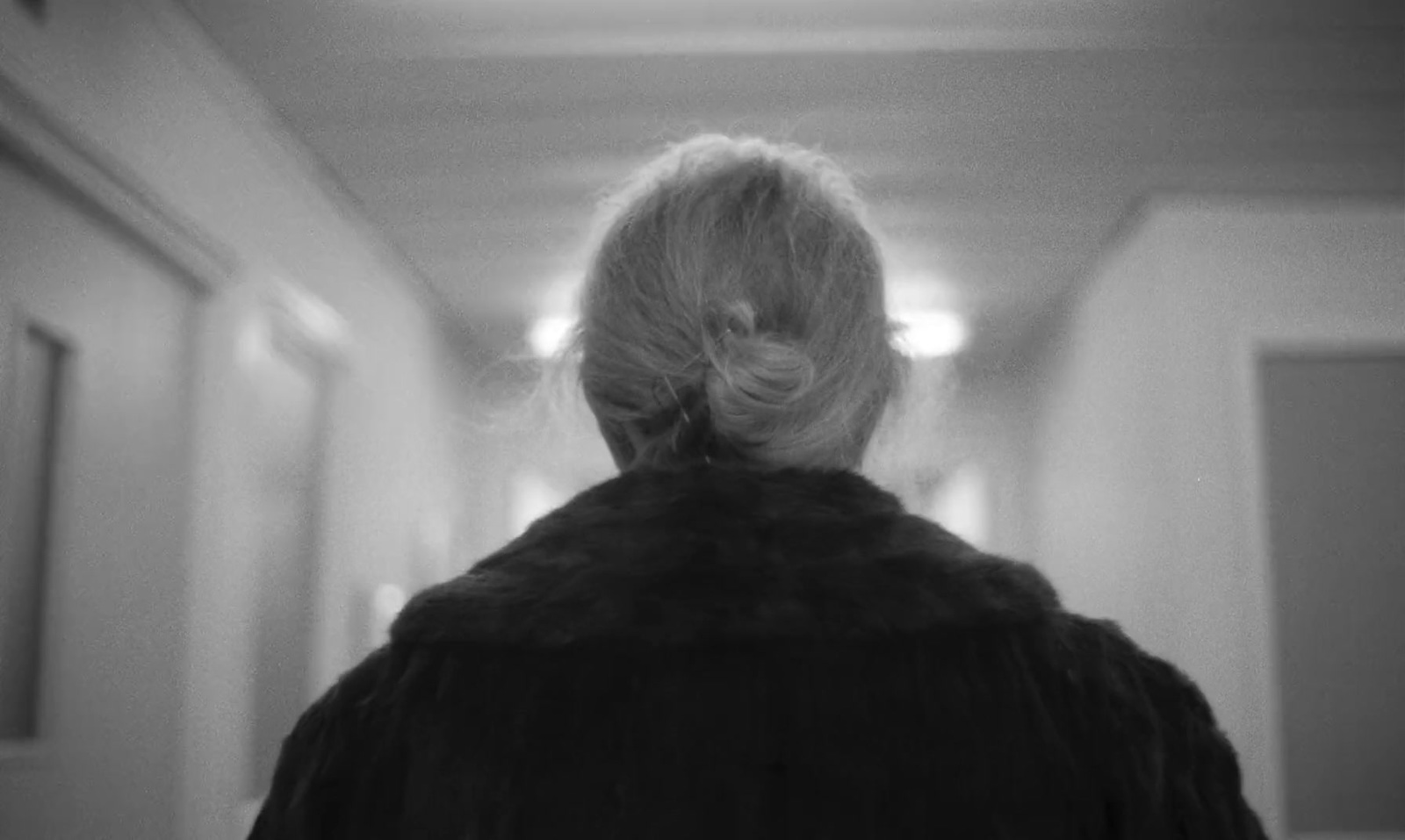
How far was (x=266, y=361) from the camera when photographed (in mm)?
3652

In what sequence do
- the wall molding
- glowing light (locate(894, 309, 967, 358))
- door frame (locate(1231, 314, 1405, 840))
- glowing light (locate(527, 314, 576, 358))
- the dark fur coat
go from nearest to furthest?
the dark fur coat
the wall molding
door frame (locate(1231, 314, 1405, 840))
glowing light (locate(894, 309, 967, 358))
glowing light (locate(527, 314, 576, 358))

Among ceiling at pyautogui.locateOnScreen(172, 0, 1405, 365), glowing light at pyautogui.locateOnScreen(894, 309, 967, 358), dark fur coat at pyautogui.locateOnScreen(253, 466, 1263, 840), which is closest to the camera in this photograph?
dark fur coat at pyautogui.locateOnScreen(253, 466, 1263, 840)

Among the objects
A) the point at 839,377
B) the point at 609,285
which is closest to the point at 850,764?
the point at 839,377

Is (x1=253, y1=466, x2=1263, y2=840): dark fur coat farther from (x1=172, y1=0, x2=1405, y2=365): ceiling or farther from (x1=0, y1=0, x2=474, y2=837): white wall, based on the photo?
(x1=172, y1=0, x2=1405, y2=365): ceiling

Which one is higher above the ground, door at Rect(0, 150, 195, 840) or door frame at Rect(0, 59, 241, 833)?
door frame at Rect(0, 59, 241, 833)

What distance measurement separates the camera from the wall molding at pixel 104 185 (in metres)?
2.15

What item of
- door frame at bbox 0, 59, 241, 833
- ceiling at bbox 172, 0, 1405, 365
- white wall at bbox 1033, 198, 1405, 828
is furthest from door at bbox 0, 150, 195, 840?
white wall at bbox 1033, 198, 1405, 828

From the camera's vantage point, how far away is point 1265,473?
4316mm

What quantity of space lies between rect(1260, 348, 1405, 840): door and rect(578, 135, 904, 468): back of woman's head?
3.75m

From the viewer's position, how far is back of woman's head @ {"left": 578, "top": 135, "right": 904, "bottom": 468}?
0.89m

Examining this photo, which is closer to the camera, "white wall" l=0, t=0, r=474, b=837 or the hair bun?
the hair bun

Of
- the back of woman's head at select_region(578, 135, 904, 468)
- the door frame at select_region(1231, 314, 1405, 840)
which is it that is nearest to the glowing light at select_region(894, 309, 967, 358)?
the door frame at select_region(1231, 314, 1405, 840)

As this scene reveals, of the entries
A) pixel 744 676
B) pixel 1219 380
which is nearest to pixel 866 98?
pixel 1219 380

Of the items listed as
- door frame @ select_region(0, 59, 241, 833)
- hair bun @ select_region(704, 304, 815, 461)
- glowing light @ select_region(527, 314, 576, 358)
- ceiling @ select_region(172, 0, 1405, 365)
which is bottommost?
hair bun @ select_region(704, 304, 815, 461)
